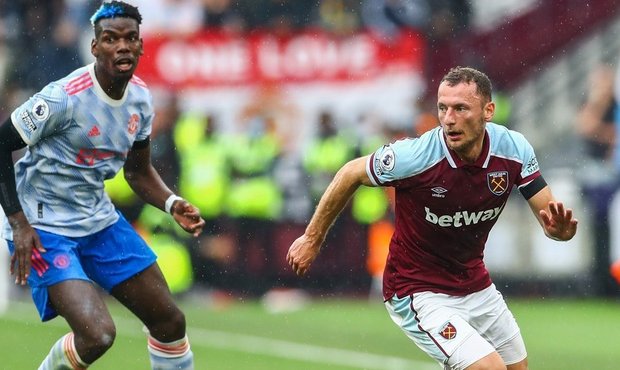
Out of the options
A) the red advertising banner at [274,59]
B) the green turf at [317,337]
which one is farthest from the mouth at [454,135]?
the red advertising banner at [274,59]

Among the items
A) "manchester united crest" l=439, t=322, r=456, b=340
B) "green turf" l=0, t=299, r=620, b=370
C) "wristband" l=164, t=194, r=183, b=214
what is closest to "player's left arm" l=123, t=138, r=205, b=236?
"wristband" l=164, t=194, r=183, b=214

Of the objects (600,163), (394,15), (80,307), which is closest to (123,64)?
(80,307)

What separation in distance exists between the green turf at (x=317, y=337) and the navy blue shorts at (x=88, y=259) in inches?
104

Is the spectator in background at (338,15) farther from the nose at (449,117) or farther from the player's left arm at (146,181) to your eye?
the nose at (449,117)

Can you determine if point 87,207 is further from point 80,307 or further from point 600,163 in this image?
point 600,163

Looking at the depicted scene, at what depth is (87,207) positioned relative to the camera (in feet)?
26.1

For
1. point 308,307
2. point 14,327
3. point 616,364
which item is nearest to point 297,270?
point 616,364

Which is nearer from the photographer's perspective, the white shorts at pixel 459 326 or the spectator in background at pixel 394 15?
the white shorts at pixel 459 326

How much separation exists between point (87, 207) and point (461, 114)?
86.1 inches

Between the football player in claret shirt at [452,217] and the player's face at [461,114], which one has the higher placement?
the player's face at [461,114]

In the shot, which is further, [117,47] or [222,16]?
[222,16]

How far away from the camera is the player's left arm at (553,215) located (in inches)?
281

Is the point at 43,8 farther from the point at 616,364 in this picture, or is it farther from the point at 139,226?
the point at 616,364

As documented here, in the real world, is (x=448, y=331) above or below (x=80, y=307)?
above
